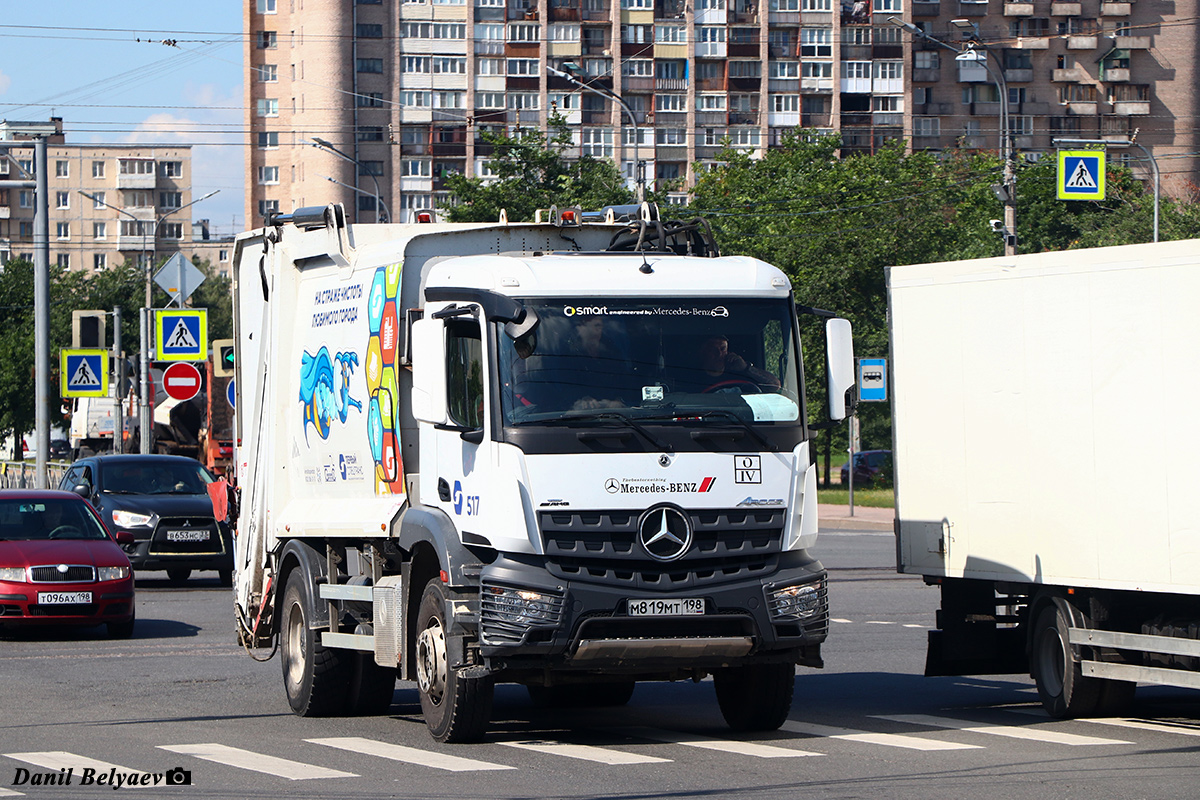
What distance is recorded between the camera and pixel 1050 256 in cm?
1133

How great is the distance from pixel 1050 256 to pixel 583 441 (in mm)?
3618

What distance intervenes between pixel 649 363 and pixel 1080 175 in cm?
2359

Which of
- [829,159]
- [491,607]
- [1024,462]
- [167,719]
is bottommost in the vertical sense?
[167,719]

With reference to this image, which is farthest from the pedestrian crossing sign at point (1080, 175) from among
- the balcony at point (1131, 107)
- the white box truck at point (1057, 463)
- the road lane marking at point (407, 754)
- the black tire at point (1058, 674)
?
the balcony at point (1131, 107)

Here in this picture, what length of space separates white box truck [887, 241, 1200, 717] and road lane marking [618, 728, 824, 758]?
7.12ft

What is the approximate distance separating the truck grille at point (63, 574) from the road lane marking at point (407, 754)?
7694 mm

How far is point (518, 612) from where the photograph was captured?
9508mm

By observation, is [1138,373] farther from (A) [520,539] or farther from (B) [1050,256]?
(A) [520,539]

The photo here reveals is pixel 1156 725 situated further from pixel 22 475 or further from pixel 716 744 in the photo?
pixel 22 475

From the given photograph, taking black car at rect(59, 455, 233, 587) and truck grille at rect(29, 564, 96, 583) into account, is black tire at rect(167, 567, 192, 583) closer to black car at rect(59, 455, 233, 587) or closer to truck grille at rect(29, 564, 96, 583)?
black car at rect(59, 455, 233, 587)

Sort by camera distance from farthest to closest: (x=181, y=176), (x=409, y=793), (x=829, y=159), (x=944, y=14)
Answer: (x=181, y=176) < (x=944, y=14) < (x=829, y=159) < (x=409, y=793)

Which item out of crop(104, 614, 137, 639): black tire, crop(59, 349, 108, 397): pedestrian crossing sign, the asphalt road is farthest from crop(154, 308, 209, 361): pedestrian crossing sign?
the asphalt road

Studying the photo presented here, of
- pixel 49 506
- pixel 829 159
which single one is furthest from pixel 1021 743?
pixel 829 159

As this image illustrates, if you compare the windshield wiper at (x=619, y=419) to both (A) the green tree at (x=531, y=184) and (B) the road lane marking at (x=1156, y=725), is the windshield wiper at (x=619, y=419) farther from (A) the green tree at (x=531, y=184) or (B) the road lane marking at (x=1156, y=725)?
(A) the green tree at (x=531, y=184)
